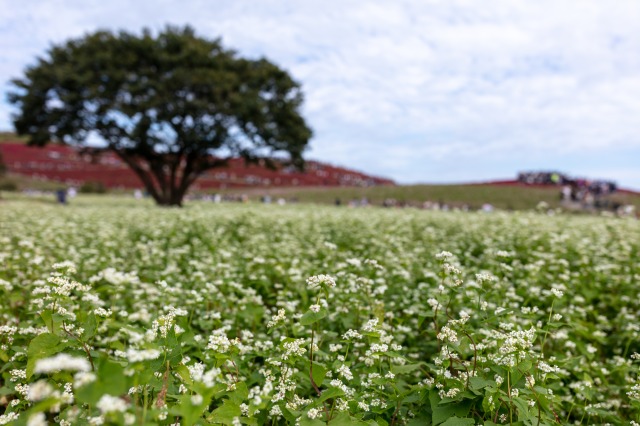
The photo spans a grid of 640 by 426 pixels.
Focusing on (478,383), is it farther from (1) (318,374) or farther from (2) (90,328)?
(2) (90,328)

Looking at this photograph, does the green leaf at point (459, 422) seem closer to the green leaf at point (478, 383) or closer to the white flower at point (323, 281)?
the green leaf at point (478, 383)

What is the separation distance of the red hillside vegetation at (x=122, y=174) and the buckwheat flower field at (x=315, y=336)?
53954 millimetres

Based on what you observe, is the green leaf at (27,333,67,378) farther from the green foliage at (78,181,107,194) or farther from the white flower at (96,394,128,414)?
the green foliage at (78,181,107,194)

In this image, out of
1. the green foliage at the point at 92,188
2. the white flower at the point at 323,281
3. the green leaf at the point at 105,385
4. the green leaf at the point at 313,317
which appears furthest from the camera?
the green foliage at the point at 92,188

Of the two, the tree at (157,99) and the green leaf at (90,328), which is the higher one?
the tree at (157,99)

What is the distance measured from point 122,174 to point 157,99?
1866 inches

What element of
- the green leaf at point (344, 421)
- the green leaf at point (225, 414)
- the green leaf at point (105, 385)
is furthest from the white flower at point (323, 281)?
the green leaf at point (105, 385)

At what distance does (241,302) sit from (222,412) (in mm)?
2743

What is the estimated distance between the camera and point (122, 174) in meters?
67.4

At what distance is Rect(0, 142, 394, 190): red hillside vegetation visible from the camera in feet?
211

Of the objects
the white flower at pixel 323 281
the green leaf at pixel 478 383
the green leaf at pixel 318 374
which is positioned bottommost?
the green leaf at pixel 318 374

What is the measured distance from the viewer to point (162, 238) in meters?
9.95

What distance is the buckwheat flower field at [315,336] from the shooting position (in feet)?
8.16

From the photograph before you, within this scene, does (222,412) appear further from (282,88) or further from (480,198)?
(480,198)
